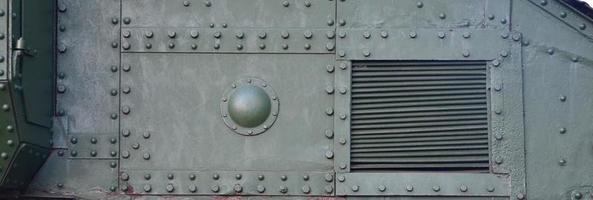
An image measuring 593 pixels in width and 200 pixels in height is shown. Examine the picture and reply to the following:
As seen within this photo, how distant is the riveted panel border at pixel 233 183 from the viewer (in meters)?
4.62

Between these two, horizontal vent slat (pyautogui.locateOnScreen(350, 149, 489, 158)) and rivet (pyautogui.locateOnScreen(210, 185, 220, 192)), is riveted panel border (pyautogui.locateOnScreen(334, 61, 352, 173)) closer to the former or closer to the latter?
horizontal vent slat (pyautogui.locateOnScreen(350, 149, 489, 158))

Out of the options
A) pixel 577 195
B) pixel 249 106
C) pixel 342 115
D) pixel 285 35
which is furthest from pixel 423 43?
pixel 577 195

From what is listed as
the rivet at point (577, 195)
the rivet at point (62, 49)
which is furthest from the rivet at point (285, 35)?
the rivet at point (577, 195)

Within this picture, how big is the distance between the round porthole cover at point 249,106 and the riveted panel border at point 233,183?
265mm

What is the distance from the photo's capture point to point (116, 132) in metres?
4.73

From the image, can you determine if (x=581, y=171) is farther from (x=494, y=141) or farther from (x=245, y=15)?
(x=245, y=15)

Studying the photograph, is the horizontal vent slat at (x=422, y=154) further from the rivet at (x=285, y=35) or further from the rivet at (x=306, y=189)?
the rivet at (x=285, y=35)

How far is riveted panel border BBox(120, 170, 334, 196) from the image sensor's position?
4617 mm

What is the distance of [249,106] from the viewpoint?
4645 mm

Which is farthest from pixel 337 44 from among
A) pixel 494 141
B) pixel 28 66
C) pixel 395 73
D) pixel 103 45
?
pixel 28 66

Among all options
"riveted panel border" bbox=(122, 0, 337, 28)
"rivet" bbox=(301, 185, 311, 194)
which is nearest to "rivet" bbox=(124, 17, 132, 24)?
"riveted panel border" bbox=(122, 0, 337, 28)

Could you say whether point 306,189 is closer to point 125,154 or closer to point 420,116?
point 420,116

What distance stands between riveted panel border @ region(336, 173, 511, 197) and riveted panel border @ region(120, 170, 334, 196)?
12 cm

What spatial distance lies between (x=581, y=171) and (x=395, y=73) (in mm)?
1194
